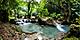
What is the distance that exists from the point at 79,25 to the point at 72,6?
8.61 m

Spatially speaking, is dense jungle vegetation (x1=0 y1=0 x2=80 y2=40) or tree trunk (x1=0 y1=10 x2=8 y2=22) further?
dense jungle vegetation (x1=0 y1=0 x2=80 y2=40)

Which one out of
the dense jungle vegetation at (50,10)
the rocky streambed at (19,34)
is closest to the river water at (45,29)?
the rocky streambed at (19,34)

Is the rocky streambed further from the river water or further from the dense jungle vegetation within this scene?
the dense jungle vegetation

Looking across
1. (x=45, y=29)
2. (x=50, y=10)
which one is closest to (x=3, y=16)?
(x=45, y=29)

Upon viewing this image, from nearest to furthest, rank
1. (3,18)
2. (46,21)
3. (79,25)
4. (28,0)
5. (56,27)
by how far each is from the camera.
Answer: (79,25)
(3,18)
(56,27)
(46,21)
(28,0)

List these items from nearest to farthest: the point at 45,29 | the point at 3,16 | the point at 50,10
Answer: the point at 3,16 < the point at 45,29 < the point at 50,10

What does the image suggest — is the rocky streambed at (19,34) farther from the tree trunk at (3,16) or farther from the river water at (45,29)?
the tree trunk at (3,16)

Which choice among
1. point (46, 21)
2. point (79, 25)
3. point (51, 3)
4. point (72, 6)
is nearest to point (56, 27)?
point (46, 21)

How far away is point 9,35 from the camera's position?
28.5 ft

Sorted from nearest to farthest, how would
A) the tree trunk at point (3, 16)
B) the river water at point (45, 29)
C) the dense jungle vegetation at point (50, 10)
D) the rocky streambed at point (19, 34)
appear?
the rocky streambed at point (19, 34), the tree trunk at point (3, 16), the river water at point (45, 29), the dense jungle vegetation at point (50, 10)

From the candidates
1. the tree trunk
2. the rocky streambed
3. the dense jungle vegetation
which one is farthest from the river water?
the tree trunk

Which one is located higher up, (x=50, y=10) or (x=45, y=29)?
(x=45, y=29)

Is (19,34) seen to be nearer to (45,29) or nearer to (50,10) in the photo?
(45,29)

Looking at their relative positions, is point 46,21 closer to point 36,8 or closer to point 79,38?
point 36,8
